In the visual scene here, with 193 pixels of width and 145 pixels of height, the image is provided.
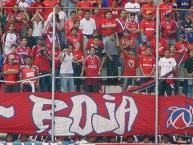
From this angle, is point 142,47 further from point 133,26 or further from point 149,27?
point 133,26

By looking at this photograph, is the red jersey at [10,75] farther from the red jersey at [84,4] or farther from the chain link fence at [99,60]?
the red jersey at [84,4]

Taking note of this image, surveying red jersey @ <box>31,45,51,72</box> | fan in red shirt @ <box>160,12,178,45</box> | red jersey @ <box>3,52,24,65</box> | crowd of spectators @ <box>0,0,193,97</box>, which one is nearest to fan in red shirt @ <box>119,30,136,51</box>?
crowd of spectators @ <box>0,0,193,97</box>

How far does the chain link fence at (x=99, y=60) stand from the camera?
27.7 metres

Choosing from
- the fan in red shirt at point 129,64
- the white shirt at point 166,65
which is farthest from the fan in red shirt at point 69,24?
the white shirt at point 166,65

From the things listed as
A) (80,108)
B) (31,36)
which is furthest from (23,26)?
(80,108)

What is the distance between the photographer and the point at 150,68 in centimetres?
2792

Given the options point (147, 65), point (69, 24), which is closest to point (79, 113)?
point (147, 65)

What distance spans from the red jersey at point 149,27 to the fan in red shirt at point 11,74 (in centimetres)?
333

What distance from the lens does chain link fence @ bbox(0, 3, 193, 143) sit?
2773 cm

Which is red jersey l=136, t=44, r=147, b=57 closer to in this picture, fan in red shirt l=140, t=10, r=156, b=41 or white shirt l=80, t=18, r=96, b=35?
fan in red shirt l=140, t=10, r=156, b=41

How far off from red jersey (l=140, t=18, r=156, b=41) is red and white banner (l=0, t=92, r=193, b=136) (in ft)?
4.94

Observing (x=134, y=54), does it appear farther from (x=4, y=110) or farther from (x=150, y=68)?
(x=4, y=110)

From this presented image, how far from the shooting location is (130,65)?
91.3ft

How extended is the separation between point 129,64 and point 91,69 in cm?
95
